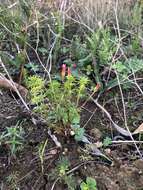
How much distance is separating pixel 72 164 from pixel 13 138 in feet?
0.91

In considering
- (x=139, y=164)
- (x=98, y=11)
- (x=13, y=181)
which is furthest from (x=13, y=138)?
(x=98, y=11)

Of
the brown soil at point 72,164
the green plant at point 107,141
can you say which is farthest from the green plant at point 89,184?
the green plant at point 107,141

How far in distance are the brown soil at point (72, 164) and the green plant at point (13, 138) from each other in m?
0.03

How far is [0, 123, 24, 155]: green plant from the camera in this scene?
1.92m

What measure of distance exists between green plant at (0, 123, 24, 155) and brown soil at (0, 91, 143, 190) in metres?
0.03

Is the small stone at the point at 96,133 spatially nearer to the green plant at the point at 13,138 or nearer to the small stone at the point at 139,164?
the small stone at the point at 139,164

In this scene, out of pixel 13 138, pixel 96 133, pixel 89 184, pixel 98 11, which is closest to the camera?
pixel 89 184

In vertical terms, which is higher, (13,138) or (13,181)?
(13,138)

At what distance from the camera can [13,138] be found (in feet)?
6.29

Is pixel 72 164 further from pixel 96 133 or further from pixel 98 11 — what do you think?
pixel 98 11

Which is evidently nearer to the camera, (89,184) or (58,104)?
(89,184)

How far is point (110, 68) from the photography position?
227 centimetres

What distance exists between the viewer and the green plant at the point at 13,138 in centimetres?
192

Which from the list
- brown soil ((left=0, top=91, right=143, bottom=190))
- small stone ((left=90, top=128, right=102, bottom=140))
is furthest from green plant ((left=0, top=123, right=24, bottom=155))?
small stone ((left=90, top=128, right=102, bottom=140))
